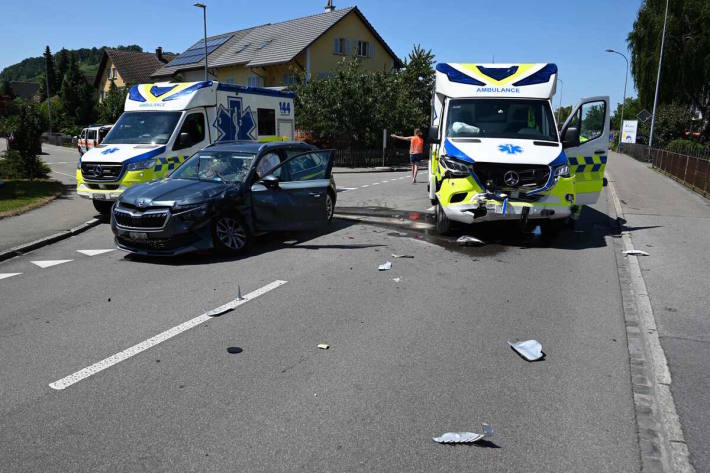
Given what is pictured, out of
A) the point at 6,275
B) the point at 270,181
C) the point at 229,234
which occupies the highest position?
the point at 270,181

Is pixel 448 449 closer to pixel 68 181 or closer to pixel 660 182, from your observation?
pixel 68 181

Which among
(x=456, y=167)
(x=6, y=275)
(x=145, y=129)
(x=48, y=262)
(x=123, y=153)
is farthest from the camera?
(x=145, y=129)

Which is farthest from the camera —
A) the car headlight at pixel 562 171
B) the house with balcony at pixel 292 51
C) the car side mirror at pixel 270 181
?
the house with balcony at pixel 292 51

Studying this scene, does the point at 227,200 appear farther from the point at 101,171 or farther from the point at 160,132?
the point at 160,132

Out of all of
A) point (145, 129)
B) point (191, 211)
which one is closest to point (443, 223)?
point (191, 211)

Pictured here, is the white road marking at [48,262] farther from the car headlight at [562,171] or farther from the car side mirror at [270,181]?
the car headlight at [562,171]

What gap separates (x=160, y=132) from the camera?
41.3 feet

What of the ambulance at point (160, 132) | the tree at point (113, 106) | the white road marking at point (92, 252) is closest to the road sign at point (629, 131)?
the tree at point (113, 106)

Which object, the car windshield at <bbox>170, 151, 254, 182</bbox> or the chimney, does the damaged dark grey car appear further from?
the chimney

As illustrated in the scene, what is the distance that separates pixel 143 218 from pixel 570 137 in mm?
6861

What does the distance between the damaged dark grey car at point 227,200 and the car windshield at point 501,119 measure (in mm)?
2357

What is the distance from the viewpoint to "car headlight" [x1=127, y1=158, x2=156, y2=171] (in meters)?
11.9

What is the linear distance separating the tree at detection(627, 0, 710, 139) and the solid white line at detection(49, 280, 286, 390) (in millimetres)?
47069

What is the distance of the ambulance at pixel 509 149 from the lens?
8859 millimetres
